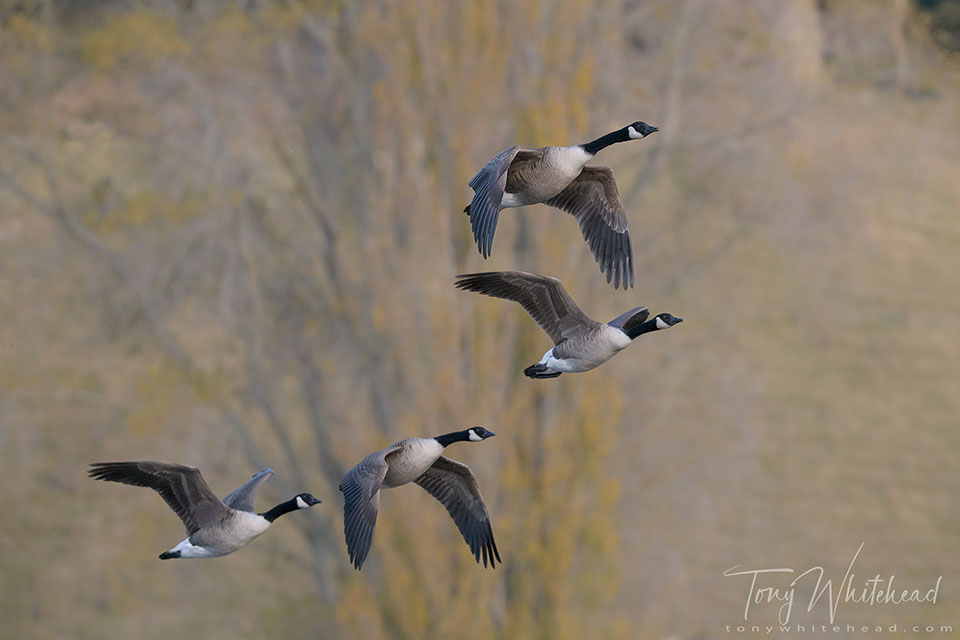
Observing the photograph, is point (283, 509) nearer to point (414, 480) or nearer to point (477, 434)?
point (414, 480)

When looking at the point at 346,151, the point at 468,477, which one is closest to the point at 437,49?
the point at 346,151

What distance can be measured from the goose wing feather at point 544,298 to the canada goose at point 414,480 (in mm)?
359

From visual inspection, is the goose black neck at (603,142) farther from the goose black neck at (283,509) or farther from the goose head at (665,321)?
the goose black neck at (283,509)

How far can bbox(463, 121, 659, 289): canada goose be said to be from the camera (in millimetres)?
2602

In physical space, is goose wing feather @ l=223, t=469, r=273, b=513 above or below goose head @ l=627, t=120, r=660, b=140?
below

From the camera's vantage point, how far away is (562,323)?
312 centimetres

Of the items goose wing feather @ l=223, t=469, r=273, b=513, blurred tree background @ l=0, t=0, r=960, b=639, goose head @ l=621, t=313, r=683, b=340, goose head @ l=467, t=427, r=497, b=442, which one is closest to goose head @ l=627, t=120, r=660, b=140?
goose head @ l=621, t=313, r=683, b=340

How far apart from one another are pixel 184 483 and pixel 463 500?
76 cm
